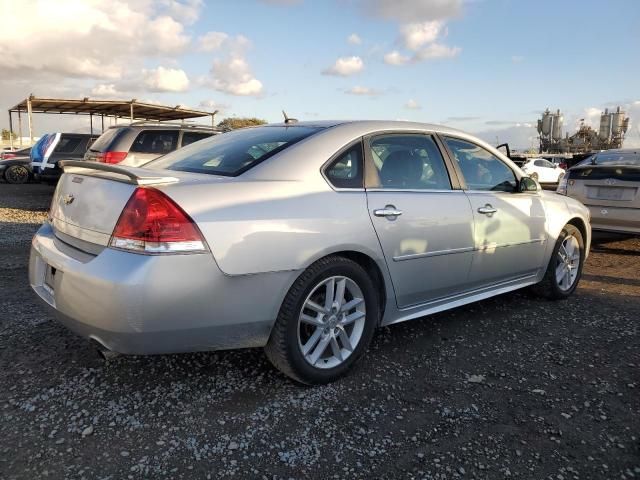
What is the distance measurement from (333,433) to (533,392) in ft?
4.04

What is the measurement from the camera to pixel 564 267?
475 cm

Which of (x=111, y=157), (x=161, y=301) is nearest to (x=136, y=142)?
(x=111, y=157)

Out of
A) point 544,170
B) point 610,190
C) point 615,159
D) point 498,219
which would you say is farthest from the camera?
point 544,170

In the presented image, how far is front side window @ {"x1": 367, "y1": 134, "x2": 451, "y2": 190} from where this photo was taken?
3.30m

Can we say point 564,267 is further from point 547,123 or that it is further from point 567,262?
point 547,123

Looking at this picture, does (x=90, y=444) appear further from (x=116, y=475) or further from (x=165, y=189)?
(x=165, y=189)

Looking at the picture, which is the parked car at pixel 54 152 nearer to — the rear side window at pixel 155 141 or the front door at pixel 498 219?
the rear side window at pixel 155 141

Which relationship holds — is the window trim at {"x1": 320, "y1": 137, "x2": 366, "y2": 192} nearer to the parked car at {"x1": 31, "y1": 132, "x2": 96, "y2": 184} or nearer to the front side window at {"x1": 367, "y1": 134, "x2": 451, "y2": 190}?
the front side window at {"x1": 367, "y1": 134, "x2": 451, "y2": 190}

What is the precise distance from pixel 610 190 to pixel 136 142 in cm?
757

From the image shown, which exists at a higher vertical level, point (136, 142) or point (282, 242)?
point (136, 142)

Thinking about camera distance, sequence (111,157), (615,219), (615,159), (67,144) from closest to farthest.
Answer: (615,219), (615,159), (111,157), (67,144)

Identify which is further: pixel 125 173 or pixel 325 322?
pixel 325 322

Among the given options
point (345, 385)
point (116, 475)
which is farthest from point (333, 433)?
point (116, 475)

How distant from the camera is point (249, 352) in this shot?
3.35 meters
